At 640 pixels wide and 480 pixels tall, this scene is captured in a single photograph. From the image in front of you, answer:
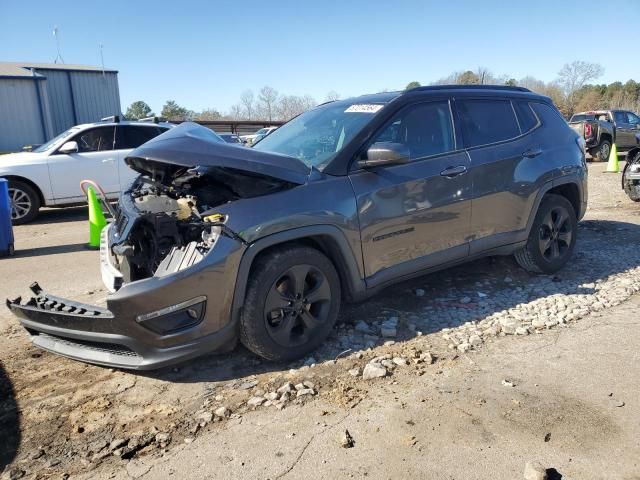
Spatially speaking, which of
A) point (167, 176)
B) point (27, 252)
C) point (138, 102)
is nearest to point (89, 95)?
point (27, 252)

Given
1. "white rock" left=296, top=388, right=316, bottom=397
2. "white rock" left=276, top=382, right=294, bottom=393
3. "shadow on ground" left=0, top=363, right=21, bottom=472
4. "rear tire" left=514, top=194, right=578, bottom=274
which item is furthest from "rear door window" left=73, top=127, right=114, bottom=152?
"white rock" left=296, top=388, right=316, bottom=397

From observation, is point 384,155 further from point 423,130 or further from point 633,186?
point 633,186

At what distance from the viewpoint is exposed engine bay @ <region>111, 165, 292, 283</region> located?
3098mm

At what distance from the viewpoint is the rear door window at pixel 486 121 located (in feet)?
14.5

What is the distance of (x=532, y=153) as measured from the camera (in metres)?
4.80

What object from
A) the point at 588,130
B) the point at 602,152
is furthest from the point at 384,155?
the point at 602,152

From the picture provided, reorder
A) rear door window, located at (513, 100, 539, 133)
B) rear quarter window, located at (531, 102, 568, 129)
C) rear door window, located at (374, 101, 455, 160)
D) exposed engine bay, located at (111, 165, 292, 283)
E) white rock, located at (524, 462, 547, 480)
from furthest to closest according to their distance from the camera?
rear quarter window, located at (531, 102, 568, 129)
rear door window, located at (513, 100, 539, 133)
rear door window, located at (374, 101, 455, 160)
exposed engine bay, located at (111, 165, 292, 283)
white rock, located at (524, 462, 547, 480)

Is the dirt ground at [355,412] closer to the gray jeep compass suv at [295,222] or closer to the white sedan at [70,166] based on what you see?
the gray jeep compass suv at [295,222]

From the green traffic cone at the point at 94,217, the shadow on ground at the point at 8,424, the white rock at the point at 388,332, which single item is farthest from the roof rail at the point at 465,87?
the green traffic cone at the point at 94,217

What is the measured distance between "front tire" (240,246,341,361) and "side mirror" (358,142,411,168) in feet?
2.60

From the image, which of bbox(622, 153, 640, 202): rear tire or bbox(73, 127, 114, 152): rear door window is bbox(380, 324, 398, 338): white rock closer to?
bbox(622, 153, 640, 202): rear tire

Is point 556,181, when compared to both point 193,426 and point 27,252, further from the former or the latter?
point 27,252

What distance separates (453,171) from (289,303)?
6.04 ft

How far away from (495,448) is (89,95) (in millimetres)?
26891
